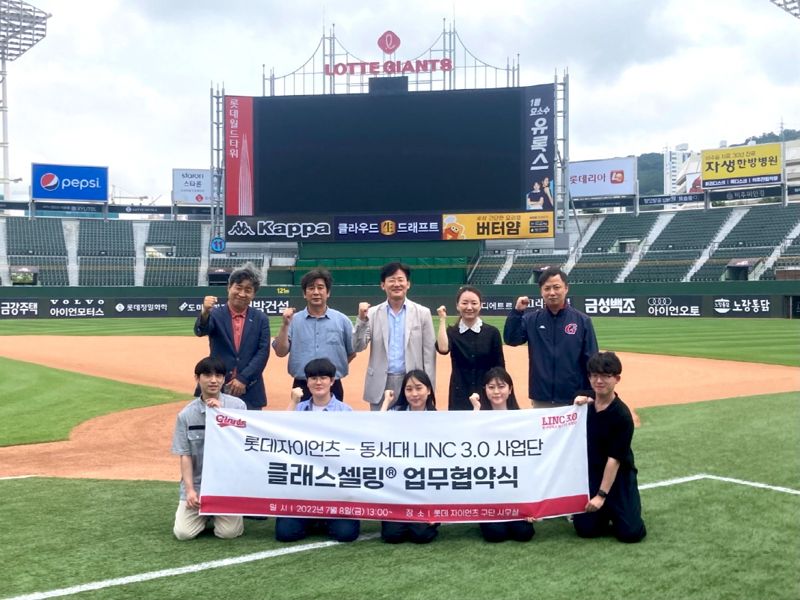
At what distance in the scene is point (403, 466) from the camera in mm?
5379

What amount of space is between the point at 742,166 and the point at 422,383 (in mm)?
57370

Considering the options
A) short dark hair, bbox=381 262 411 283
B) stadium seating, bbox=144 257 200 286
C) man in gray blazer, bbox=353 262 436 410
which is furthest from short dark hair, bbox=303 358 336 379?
stadium seating, bbox=144 257 200 286

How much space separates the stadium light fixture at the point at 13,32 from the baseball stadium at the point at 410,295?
223 millimetres

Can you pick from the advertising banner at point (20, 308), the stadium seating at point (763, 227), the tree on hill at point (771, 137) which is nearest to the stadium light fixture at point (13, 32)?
the advertising banner at point (20, 308)

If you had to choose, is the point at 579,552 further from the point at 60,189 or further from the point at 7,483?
the point at 60,189

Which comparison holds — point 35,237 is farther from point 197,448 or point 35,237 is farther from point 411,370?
point 411,370

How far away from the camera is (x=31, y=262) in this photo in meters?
51.4

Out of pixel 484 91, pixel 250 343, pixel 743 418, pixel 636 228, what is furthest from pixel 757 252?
pixel 250 343

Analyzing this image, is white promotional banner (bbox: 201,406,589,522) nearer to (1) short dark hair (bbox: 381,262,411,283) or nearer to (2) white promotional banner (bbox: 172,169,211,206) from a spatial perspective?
(1) short dark hair (bbox: 381,262,411,283)

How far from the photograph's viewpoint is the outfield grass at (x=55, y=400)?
1037cm

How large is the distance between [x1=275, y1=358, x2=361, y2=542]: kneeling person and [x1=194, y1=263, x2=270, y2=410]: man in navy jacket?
63 centimetres

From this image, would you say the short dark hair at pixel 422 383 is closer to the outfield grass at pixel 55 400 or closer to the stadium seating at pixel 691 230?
the outfield grass at pixel 55 400

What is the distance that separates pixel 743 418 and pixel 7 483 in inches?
362

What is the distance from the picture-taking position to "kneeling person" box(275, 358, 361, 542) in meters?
5.26
